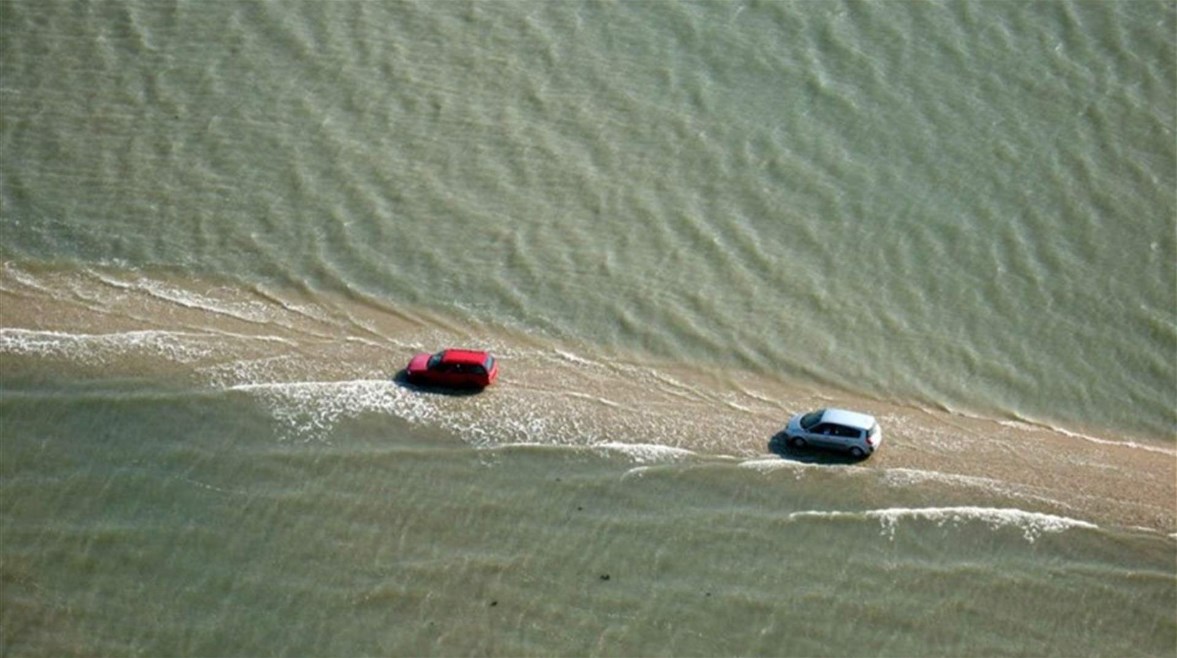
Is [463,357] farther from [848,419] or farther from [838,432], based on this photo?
[848,419]

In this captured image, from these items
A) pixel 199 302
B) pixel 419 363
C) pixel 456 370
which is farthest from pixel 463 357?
pixel 199 302

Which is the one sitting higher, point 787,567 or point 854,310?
point 854,310

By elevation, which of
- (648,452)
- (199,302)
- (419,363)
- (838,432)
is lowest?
(648,452)

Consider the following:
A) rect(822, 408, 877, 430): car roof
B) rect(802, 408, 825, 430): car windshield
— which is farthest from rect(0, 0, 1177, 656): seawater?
rect(822, 408, 877, 430): car roof

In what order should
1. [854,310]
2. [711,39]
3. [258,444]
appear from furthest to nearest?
[711,39], [854,310], [258,444]

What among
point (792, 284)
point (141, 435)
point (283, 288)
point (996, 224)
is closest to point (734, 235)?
point (792, 284)

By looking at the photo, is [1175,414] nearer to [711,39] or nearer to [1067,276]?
[1067,276]

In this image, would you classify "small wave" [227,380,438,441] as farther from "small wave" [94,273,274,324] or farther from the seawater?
"small wave" [94,273,274,324]
